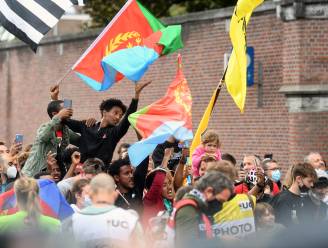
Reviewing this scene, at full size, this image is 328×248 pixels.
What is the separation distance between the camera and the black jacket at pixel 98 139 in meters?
10.9

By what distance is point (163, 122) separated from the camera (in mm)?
10969

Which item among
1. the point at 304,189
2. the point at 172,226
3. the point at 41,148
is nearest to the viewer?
the point at 172,226

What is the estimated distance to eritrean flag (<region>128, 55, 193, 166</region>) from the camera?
10516mm

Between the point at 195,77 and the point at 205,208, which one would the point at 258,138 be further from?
the point at 205,208

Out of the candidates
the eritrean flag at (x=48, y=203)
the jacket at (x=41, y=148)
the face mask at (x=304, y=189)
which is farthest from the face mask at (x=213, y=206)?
the jacket at (x=41, y=148)

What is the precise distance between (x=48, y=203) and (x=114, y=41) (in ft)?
12.3

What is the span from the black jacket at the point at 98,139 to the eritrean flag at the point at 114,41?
2.97ft

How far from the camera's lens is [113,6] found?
32.6 metres

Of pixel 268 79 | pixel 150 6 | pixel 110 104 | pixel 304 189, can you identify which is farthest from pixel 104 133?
pixel 150 6

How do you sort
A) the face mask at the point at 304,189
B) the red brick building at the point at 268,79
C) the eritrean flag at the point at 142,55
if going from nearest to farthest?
the face mask at the point at 304,189
the eritrean flag at the point at 142,55
the red brick building at the point at 268,79

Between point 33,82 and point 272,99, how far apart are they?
1144 centimetres

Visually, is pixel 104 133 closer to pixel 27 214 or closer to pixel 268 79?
pixel 27 214

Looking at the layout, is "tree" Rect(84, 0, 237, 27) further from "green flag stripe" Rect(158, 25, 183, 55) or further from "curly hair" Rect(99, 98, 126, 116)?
"curly hair" Rect(99, 98, 126, 116)

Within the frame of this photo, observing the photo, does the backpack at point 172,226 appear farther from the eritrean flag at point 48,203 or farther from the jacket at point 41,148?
the jacket at point 41,148
